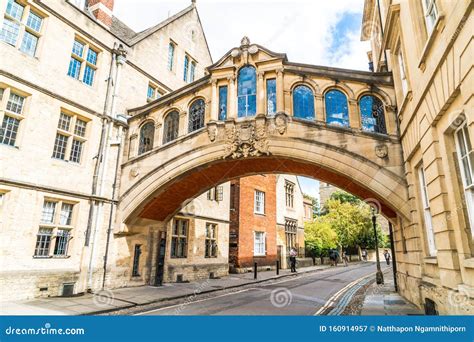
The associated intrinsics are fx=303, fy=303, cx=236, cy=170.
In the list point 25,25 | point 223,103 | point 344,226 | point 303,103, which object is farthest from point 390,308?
point 344,226

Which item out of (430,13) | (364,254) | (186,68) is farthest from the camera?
(364,254)

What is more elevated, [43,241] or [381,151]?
[381,151]

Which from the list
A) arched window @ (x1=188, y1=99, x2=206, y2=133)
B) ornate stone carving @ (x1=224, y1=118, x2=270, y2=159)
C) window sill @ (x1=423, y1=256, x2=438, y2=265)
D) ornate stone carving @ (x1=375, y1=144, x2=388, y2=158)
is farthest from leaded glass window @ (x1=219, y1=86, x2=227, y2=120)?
window sill @ (x1=423, y1=256, x2=438, y2=265)

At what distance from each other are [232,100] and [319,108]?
3620mm

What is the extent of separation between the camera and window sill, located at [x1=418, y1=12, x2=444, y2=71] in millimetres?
5739

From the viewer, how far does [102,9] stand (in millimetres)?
15125

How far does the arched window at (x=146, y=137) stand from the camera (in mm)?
14820

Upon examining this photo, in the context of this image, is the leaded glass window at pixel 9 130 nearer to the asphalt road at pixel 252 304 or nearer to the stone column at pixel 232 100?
the asphalt road at pixel 252 304

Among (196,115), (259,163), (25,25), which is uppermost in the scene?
(25,25)

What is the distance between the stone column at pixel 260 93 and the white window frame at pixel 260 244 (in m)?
15.1

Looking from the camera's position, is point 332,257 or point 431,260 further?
point 332,257

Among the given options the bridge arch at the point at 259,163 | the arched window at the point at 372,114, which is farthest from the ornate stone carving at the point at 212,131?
the arched window at the point at 372,114

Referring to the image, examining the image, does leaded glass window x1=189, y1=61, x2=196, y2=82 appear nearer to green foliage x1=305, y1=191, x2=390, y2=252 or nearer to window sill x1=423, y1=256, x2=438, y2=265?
window sill x1=423, y1=256, x2=438, y2=265

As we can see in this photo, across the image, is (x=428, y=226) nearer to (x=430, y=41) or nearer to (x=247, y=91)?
(x=430, y=41)
